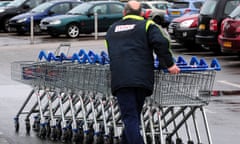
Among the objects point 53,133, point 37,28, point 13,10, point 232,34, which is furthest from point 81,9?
point 53,133

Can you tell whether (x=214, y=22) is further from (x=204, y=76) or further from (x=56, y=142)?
(x=204, y=76)

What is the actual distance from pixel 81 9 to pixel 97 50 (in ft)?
21.8

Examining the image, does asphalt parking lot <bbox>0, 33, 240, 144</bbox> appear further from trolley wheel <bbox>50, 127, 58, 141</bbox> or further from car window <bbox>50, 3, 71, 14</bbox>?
car window <bbox>50, 3, 71, 14</bbox>

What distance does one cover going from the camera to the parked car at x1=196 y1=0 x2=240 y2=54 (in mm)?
20547

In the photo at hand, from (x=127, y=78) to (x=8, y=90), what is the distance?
7.71 m

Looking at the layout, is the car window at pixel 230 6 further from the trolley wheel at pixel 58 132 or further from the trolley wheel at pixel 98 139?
the trolley wheel at pixel 98 139

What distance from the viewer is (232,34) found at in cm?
1822

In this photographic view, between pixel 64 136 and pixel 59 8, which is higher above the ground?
pixel 59 8

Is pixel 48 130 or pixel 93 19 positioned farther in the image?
pixel 93 19

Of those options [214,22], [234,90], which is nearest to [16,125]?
[234,90]

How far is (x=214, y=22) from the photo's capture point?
20.5 meters

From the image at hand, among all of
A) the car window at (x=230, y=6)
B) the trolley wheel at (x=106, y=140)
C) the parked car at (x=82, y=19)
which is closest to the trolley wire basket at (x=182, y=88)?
the trolley wheel at (x=106, y=140)

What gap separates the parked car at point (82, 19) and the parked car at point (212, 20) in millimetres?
8698

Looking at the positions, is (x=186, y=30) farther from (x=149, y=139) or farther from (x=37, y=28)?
(x=149, y=139)
